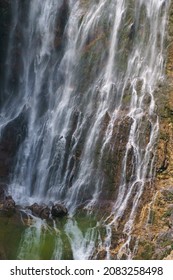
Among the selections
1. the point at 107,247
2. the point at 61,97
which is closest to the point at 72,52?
the point at 61,97

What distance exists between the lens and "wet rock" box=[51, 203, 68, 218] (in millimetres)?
23016

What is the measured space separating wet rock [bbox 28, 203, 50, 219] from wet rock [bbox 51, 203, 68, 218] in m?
0.25

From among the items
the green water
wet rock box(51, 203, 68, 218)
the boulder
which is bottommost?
the green water

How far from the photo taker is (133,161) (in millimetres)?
23953

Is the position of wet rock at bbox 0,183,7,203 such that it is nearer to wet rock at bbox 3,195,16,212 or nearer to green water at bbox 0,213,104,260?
wet rock at bbox 3,195,16,212

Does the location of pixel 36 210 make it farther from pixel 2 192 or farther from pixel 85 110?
pixel 85 110

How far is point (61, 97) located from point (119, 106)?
3.63m

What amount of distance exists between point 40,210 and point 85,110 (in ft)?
18.9

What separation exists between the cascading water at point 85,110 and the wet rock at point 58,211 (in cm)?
42

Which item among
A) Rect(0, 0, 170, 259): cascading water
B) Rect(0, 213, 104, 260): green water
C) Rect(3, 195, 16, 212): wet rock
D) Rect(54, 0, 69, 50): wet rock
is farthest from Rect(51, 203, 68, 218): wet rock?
Rect(54, 0, 69, 50): wet rock

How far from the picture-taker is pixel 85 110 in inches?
1042

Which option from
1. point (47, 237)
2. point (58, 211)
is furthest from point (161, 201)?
point (47, 237)

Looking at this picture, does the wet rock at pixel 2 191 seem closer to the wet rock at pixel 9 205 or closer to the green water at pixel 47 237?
the wet rock at pixel 9 205

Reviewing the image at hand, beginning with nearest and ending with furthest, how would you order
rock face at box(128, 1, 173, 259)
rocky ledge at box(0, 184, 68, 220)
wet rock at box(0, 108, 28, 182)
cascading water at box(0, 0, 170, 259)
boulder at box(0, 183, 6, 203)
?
rock face at box(128, 1, 173, 259) → cascading water at box(0, 0, 170, 259) → rocky ledge at box(0, 184, 68, 220) → boulder at box(0, 183, 6, 203) → wet rock at box(0, 108, 28, 182)
